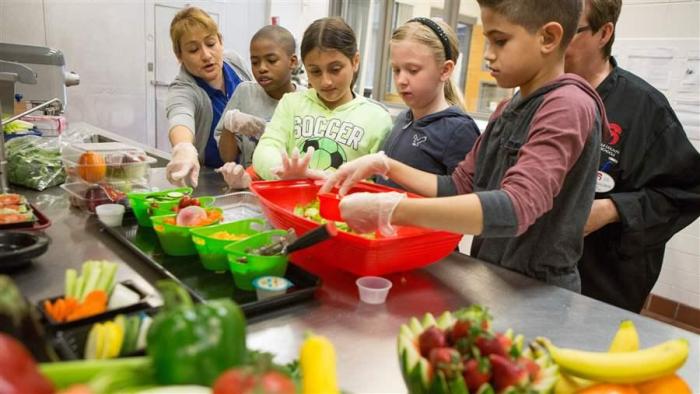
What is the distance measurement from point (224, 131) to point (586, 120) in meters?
1.54

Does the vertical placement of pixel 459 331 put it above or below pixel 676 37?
below

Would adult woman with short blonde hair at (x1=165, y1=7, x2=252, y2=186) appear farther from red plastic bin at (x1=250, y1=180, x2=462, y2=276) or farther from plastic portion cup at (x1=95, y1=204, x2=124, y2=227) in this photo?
red plastic bin at (x1=250, y1=180, x2=462, y2=276)

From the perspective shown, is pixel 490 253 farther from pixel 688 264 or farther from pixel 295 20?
pixel 295 20

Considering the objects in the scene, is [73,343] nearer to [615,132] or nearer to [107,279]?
[107,279]

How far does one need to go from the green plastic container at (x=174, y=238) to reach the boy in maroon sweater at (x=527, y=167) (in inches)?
14.6

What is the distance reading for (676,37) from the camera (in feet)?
8.60

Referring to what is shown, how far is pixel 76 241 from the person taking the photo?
4.06ft

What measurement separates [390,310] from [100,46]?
4204mm

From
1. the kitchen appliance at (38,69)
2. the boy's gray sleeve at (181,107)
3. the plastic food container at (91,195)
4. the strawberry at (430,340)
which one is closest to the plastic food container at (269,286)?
the strawberry at (430,340)

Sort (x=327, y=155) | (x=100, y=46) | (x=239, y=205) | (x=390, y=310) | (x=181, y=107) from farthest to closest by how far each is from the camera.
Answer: (x=100, y=46) → (x=181, y=107) → (x=327, y=155) → (x=239, y=205) → (x=390, y=310)

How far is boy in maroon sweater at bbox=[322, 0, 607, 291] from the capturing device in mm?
Result: 969

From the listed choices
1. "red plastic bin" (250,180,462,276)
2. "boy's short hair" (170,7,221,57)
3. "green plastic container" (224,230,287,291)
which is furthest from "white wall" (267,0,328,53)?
"green plastic container" (224,230,287,291)

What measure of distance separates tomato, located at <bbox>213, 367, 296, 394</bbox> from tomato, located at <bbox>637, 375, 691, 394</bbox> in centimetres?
51

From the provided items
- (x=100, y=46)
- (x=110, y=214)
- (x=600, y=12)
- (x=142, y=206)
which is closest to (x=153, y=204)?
(x=142, y=206)
